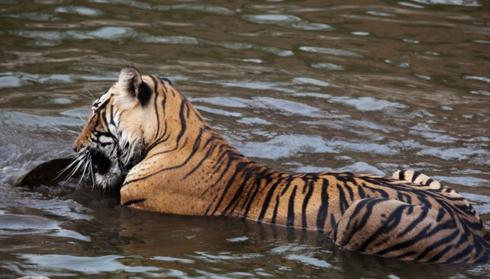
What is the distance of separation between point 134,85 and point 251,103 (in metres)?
2.72

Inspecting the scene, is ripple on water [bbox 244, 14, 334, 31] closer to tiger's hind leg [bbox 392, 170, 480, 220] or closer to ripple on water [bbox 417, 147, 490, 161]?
ripple on water [bbox 417, 147, 490, 161]

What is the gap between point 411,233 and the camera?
5.49 m

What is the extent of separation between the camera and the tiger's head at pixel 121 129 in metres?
6.61

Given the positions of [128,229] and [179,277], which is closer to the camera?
[179,277]

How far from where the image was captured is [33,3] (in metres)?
12.2

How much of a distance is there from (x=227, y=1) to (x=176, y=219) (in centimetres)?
655

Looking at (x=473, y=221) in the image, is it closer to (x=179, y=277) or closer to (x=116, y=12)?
(x=179, y=277)

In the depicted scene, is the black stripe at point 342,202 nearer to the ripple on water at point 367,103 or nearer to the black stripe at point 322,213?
the black stripe at point 322,213

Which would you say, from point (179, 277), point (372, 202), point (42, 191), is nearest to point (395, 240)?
point (372, 202)

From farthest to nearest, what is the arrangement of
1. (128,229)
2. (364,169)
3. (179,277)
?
1. (364,169)
2. (128,229)
3. (179,277)

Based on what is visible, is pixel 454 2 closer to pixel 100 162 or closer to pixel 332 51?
pixel 332 51

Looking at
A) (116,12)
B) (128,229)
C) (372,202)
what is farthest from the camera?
(116,12)

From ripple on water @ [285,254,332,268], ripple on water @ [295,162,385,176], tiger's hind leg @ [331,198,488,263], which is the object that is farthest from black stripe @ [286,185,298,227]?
ripple on water @ [295,162,385,176]

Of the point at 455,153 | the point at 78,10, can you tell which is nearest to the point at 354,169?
the point at 455,153
